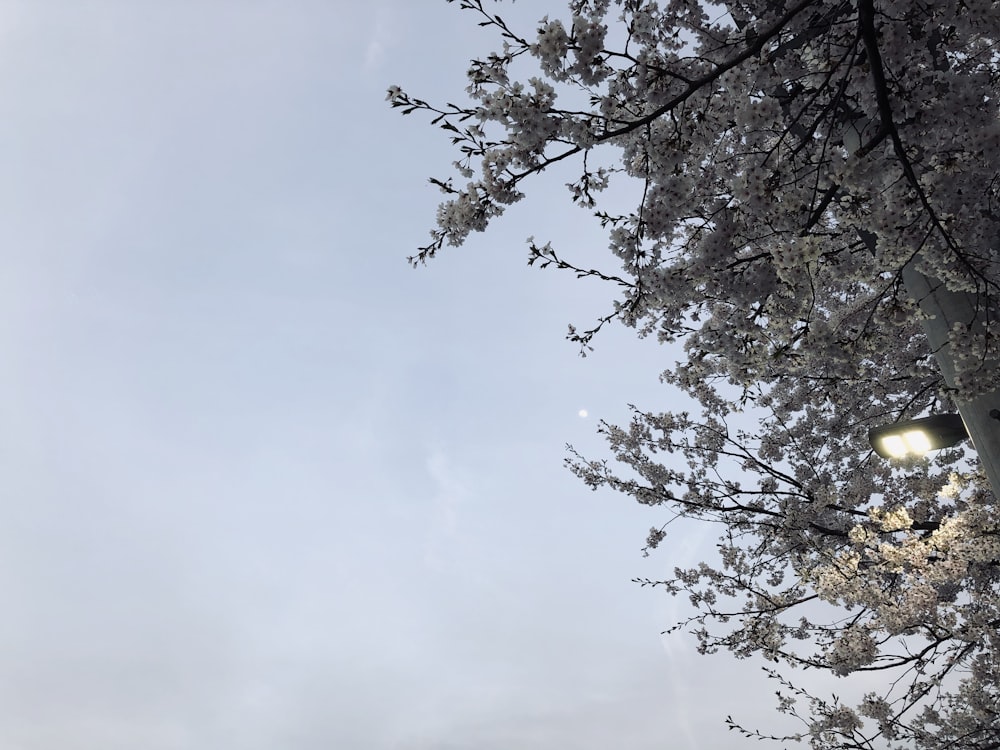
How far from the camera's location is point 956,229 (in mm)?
3537

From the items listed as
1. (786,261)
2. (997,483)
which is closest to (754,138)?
(786,261)

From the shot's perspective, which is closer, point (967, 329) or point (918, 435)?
point (967, 329)

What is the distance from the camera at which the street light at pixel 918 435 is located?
4098 mm

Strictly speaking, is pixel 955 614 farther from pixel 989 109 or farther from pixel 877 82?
pixel 877 82

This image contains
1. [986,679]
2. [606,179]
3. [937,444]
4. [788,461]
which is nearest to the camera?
[937,444]

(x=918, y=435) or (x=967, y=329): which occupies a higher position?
(x=967, y=329)

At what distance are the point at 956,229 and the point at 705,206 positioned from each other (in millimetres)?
3156

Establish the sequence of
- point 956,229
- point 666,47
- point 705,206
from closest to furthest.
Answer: point 956,229, point 666,47, point 705,206

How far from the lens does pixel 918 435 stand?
4.15 metres

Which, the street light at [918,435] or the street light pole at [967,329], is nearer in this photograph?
the street light pole at [967,329]

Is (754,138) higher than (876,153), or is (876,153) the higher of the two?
Answer: (754,138)

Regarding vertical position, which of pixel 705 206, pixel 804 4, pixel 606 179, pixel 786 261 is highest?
pixel 705 206

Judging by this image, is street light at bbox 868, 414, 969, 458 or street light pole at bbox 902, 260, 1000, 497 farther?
street light at bbox 868, 414, 969, 458

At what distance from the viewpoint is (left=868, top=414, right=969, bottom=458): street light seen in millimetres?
4098
